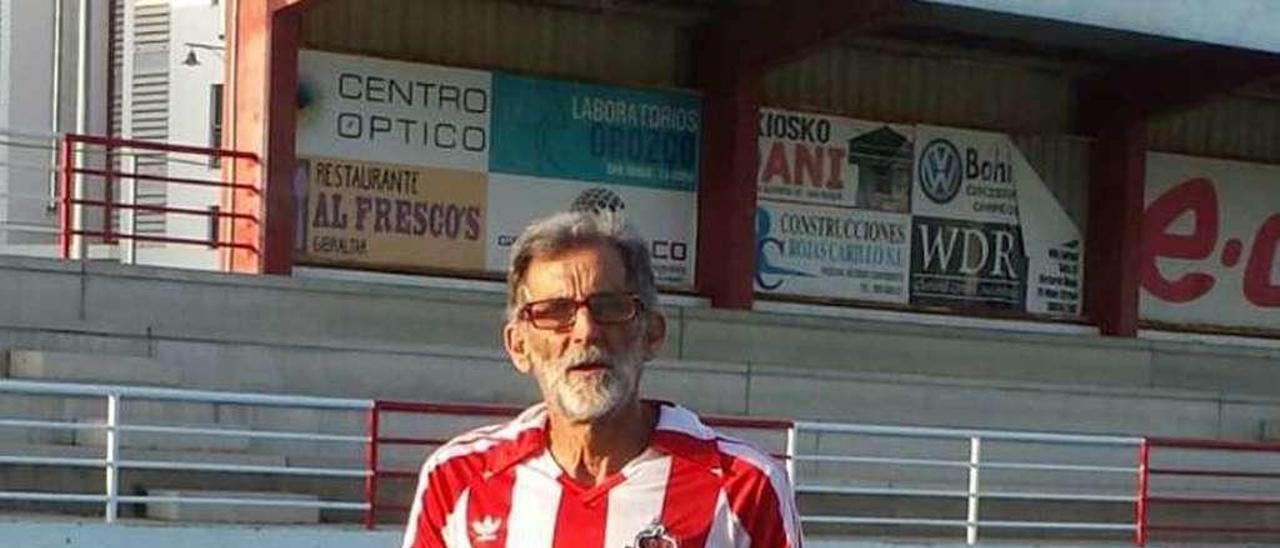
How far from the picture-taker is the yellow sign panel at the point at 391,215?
1972 centimetres

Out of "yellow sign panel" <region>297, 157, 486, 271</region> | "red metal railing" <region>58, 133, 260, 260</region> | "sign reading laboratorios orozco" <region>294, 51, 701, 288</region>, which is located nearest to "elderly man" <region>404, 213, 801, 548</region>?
"red metal railing" <region>58, 133, 260, 260</region>

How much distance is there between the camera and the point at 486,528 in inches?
147

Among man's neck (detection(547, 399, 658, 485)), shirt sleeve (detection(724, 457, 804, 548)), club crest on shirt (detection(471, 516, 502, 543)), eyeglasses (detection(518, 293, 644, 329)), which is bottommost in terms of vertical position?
club crest on shirt (detection(471, 516, 502, 543))

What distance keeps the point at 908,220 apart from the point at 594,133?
141 inches

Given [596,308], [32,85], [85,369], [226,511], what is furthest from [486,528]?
[32,85]

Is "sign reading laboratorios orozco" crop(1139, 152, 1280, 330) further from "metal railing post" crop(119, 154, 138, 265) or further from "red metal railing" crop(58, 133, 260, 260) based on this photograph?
"metal railing post" crop(119, 154, 138, 265)

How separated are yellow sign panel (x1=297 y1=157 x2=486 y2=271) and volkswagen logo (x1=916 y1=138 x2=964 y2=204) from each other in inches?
190

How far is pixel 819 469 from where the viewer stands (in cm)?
1819

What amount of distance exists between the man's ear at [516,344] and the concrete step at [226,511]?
32.6ft

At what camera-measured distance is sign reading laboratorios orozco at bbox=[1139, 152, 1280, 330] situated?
979 inches

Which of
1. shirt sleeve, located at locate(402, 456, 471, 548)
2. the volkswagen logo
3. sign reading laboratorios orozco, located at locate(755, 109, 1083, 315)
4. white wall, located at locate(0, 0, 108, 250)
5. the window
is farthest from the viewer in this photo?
the volkswagen logo

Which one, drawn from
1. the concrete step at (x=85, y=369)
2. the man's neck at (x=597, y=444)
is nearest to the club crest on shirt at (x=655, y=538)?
the man's neck at (x=597, y=444)

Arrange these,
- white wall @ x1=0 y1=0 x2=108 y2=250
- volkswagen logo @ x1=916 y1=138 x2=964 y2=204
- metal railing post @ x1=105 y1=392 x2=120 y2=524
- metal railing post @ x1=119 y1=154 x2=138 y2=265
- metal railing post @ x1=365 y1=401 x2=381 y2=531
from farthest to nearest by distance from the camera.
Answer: volkswagen logo @ x1=916 y1=138 x2=964 y2=204, white wall @ x1=0 y1=0 x2=108 y2=250, metal railing post @ x1=119 y1=154 x2=138 y2=265, metal railing post @ x1=365 y1=401 x2=381 y2=531, metal railing post @ x1=105 y1=392 x2=120 y2=524

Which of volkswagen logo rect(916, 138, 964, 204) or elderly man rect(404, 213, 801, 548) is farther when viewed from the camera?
volkswagen logo rect(916, 138, 964, 204)
